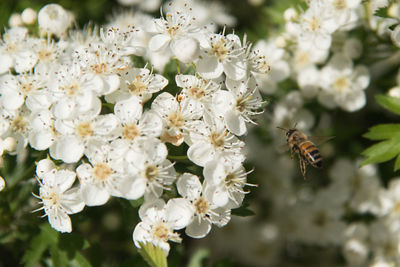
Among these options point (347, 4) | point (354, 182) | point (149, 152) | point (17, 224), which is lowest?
point (354, 182)

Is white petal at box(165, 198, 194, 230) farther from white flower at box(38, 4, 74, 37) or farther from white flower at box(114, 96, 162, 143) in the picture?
white flower at box(38, 4, 74, 37)

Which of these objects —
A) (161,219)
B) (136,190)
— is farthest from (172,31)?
(161,219)

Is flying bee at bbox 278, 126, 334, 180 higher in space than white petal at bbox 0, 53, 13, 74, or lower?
lower

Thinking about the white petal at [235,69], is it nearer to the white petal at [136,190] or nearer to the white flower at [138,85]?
the white flower at [138,85]

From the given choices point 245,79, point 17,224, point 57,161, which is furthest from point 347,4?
point 17,224

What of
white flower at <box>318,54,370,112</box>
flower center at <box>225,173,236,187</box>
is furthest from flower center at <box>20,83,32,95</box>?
white flower at <box>318,54,370,112</box>

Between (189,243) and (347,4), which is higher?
(347,4)

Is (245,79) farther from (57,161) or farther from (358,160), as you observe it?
(358,160)
